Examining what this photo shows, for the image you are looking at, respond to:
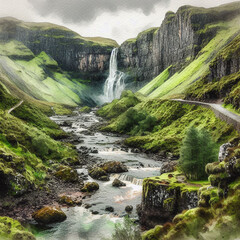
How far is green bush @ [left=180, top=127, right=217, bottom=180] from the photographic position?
30938mm

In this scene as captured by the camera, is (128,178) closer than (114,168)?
Yes

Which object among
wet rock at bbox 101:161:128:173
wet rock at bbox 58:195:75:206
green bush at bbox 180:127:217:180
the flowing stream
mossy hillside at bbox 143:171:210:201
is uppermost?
green bush at bbox 180:127:217:180

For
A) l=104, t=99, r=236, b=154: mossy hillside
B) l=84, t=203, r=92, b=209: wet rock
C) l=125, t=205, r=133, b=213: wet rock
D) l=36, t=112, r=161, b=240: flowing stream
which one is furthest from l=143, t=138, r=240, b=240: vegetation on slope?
l=104, t=99, r=236, b=154: mossy hillside

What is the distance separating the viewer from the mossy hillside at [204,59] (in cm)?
14155

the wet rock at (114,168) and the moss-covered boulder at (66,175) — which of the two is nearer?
the moss-covered boulder at (66,175)

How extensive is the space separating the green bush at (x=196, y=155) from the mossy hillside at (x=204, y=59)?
334 ft

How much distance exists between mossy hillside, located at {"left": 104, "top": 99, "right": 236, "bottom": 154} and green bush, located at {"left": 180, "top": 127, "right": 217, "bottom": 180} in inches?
775

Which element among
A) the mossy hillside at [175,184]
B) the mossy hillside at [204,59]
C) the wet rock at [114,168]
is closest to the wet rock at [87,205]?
the mossy hillside at [175,184]

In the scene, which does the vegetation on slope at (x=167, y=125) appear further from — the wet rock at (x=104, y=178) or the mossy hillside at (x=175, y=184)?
the mossy hillside at (x=175, y=184)

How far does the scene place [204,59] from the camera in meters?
154

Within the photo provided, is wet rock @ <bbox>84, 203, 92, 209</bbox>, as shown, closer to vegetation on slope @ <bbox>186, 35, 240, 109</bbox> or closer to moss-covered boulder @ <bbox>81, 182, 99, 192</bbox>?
moss-covered boulder @ <bbox>81, 182, 99, 192</bbox>

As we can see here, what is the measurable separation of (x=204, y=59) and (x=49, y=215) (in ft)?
484

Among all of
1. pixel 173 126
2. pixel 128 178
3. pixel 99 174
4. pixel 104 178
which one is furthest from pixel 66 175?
pixel 173 126

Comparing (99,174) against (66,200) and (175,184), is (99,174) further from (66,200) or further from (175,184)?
(175,184)
